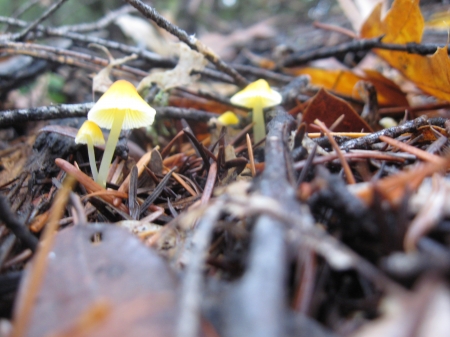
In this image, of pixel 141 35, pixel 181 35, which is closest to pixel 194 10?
pixel 141 35

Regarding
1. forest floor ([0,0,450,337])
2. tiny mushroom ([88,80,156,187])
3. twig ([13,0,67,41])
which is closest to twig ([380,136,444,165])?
forest floor ([0,0,450,337])

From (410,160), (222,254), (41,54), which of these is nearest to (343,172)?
(410,160)

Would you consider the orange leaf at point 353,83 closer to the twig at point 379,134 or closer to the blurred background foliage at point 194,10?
the twig at point 379,134

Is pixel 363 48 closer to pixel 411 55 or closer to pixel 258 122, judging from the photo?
pixel 411 55

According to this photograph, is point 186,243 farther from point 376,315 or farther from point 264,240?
point 376,315

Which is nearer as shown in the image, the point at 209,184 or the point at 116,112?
the point at 209,184

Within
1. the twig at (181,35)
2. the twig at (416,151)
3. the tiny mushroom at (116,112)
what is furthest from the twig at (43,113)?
the twig at (416,151)

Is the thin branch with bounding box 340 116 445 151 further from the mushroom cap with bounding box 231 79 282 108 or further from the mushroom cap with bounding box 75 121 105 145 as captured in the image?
the mushroom cap with bounding box 75 121 105 145
